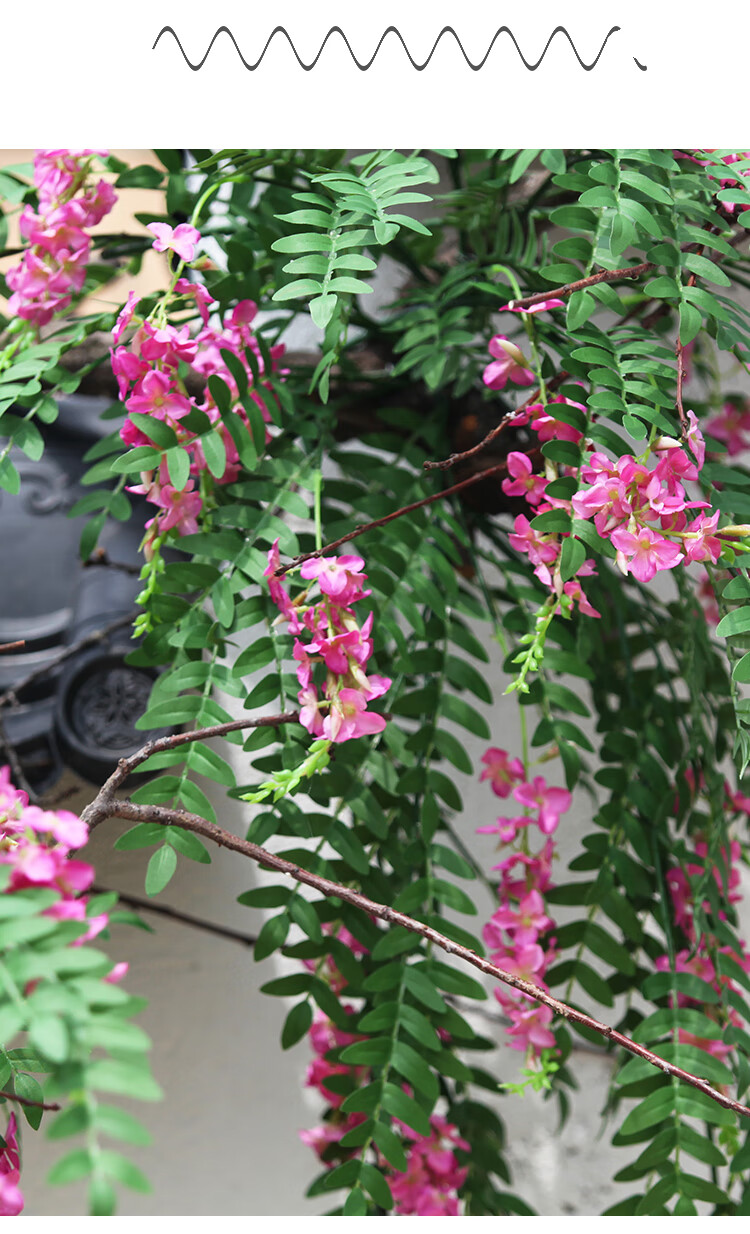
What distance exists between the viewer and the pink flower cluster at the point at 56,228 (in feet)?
1.97

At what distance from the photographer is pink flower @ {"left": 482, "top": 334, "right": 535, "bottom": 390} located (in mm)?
535

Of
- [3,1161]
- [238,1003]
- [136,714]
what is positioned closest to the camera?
[3,1161]

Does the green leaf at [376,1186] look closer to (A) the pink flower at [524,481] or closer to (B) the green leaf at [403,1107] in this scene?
(B) the green leaf at [403,1107]

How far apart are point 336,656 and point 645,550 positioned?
6.3 inches

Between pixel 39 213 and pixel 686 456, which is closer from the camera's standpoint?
pixel 686 456

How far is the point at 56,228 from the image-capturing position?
60 cm

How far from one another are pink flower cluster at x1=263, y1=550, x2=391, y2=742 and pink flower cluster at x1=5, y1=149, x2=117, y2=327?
28cm

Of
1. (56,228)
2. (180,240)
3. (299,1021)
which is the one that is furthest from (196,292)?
(299,1021)

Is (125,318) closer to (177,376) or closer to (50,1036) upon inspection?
(177,376)

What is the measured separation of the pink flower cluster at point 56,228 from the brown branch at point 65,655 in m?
0.23
